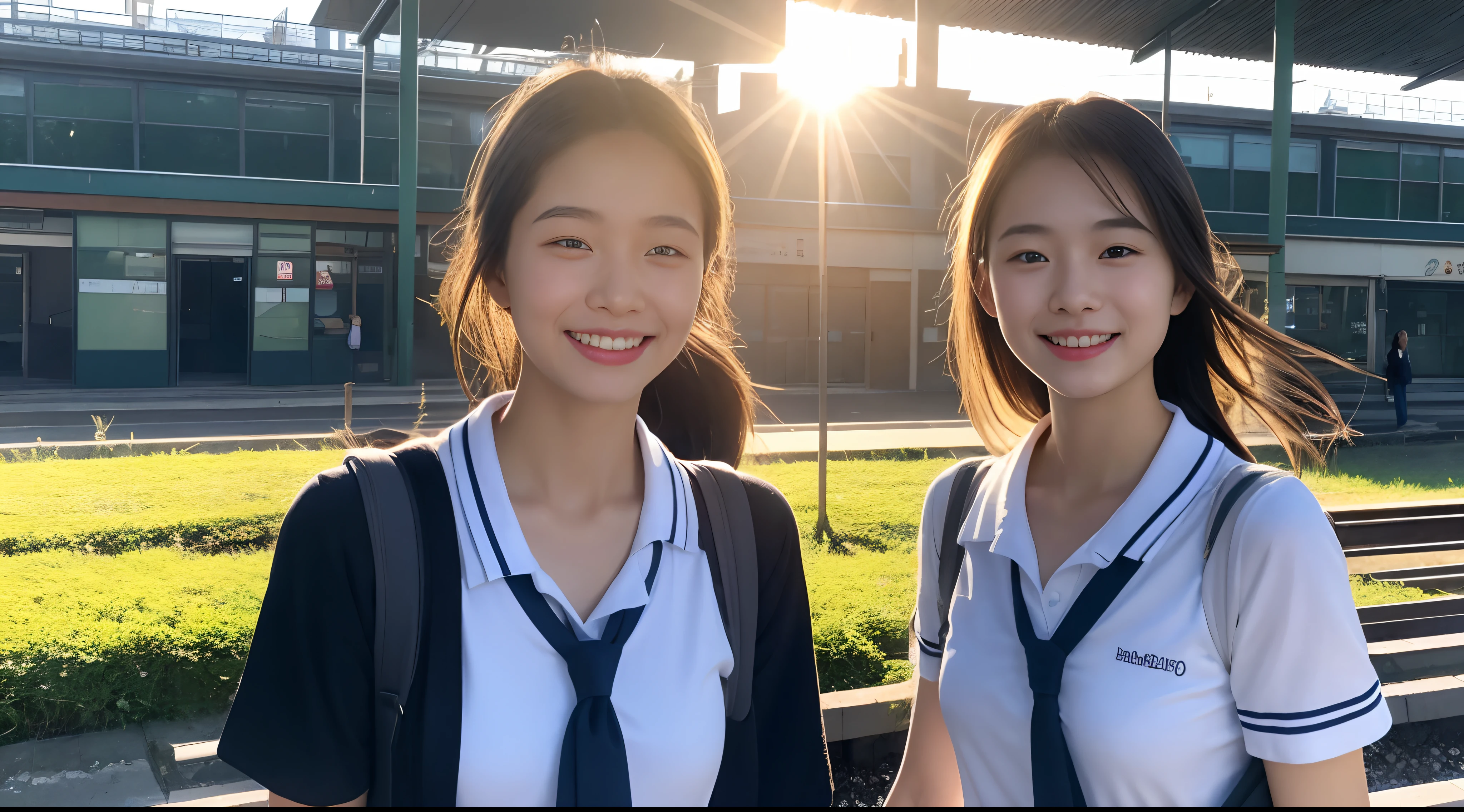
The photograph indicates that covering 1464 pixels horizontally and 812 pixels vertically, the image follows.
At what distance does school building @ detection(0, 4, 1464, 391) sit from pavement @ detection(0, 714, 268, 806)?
16.1m

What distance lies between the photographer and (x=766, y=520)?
181cm

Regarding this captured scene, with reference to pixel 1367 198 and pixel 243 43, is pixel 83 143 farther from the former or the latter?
pixel 1367 198

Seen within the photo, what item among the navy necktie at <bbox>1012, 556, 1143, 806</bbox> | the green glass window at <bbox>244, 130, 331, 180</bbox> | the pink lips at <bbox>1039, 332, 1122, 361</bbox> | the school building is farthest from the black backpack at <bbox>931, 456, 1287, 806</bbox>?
the green glass window at <bbox>244, 130, 331, 180</bbox>

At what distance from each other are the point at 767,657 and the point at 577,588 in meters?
0.37

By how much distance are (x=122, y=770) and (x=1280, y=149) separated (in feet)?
74.3

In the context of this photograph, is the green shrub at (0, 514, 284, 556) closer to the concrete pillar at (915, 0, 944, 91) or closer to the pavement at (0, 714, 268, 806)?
the pavement at (0, 714, 268, 806)

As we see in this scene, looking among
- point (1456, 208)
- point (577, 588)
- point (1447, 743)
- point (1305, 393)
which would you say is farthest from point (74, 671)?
point (1456, 208)

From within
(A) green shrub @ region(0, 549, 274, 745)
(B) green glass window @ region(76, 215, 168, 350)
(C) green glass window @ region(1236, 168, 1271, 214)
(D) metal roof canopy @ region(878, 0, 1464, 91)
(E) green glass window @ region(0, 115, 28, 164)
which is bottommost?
(A) green shrub @ region(0, 549, 274, 745)

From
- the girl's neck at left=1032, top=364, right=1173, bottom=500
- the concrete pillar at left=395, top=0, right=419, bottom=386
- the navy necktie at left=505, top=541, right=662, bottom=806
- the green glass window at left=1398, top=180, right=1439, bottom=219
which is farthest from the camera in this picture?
the green glass window at left=1398, top=180, right=1439, bottom=219

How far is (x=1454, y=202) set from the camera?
28.9 meters

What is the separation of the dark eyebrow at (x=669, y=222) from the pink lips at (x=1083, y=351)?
69cm

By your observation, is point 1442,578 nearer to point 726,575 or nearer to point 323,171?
point 726,575

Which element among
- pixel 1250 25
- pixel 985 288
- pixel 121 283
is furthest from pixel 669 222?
pixel 1250 25

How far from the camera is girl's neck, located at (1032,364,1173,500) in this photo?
74.2 inches
